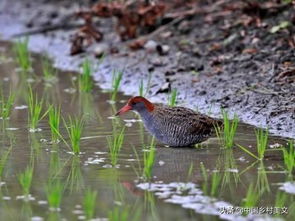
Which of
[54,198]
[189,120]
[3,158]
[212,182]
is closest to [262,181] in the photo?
[212,182]

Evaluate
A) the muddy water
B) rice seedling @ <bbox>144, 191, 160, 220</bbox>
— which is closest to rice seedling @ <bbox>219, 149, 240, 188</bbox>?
the muddy water

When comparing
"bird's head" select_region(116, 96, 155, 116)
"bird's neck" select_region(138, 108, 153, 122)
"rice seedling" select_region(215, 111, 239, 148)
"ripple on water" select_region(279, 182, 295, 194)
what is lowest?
"ripple on water" select_region(279, 182, 295, 194)

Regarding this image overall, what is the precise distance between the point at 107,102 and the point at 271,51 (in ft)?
7.14

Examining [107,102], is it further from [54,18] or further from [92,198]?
A: [54,18]

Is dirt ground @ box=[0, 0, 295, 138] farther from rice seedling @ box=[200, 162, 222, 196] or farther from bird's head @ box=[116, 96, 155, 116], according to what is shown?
rice seedling @ box=[200, 162, 222, 196]

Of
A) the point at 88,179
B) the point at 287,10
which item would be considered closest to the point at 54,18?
the point at 287,10

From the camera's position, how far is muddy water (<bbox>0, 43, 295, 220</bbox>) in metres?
6.43

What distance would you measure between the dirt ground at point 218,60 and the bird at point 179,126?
88 centimetres

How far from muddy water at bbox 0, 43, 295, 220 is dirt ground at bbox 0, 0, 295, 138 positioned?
0.73m

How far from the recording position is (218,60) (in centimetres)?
1118

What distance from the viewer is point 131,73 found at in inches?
469

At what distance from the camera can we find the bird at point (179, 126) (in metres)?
8.31

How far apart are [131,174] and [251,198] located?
4.69 ft

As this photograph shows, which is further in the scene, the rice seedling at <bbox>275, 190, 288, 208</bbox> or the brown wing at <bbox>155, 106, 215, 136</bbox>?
the brown wing at <bbox>155, 106, 215, 136</bbox>
